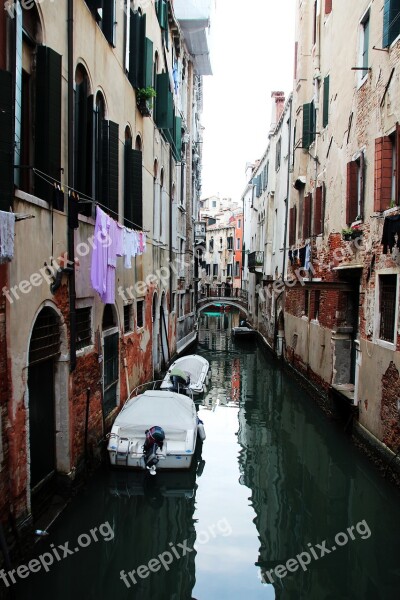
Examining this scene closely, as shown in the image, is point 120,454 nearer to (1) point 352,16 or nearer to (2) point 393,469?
(2) point 393,469

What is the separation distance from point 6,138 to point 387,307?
614 centimetres

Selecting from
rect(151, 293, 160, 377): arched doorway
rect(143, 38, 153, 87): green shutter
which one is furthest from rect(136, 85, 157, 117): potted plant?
rect(151, 293, 160, 377): arched doorway

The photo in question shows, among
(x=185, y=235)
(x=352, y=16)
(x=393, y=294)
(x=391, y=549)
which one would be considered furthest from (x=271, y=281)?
(x=391, y=549)

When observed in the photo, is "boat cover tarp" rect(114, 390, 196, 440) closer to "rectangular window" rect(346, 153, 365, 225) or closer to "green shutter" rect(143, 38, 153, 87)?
"rectangular window" rect(346, 153, 365, 225)

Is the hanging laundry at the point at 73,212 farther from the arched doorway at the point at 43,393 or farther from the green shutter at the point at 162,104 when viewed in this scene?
the green shutter at the point at 162,104

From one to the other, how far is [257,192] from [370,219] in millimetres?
21257

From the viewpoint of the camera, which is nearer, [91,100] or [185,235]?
[91,100]

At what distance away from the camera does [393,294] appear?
25.5 ft

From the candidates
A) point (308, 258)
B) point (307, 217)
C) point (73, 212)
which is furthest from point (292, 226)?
point (73, 212)

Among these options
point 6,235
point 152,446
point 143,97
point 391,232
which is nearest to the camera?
point 6,235

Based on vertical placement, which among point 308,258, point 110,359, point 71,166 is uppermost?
point 71,166

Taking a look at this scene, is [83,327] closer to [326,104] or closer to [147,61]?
[147,61]

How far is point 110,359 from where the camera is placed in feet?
29.2

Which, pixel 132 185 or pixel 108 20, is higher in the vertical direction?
pixel 108 20
